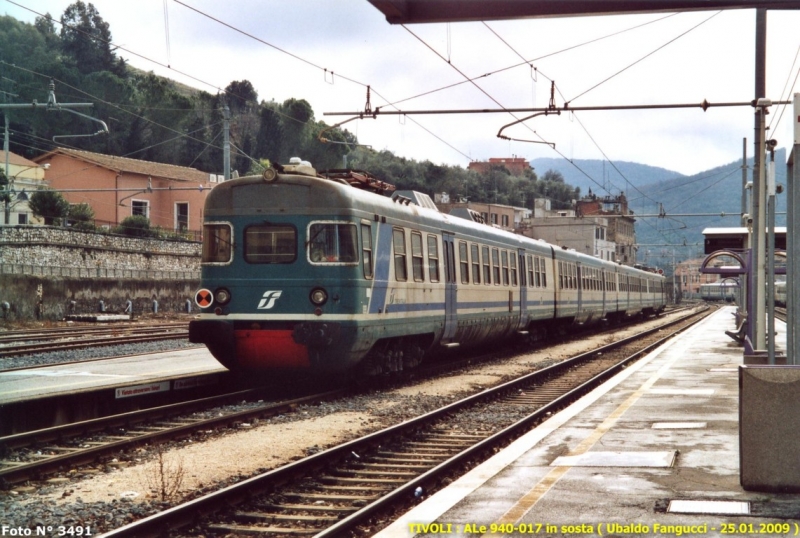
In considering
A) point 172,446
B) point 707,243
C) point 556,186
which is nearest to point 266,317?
point 172,446

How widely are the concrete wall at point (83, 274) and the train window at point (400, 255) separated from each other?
73.5 ft

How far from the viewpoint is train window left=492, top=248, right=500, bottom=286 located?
21.3 m

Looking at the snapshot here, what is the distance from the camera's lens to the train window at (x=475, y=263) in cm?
1969

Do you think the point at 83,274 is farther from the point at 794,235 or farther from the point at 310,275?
the point at 794,235

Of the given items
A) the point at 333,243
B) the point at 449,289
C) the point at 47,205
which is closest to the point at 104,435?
the point at 333,243

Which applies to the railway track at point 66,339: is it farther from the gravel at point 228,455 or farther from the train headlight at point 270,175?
the gravel at point 228,455

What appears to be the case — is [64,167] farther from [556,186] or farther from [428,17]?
[556,186]

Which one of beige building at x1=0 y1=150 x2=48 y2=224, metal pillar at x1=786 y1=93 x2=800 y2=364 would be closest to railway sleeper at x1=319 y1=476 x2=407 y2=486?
metal pillar at x1=786 y1=93 x2=800 y2=364

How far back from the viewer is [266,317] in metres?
13.7

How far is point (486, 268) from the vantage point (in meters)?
20.7

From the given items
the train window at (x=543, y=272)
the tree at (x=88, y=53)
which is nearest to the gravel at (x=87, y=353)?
the train window at (x=543, y=272)

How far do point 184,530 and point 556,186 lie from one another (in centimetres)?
16374

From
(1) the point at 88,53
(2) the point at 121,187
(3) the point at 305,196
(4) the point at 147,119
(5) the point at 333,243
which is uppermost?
(1) the point at 88,53

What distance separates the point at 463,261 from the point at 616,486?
11.7 metres
